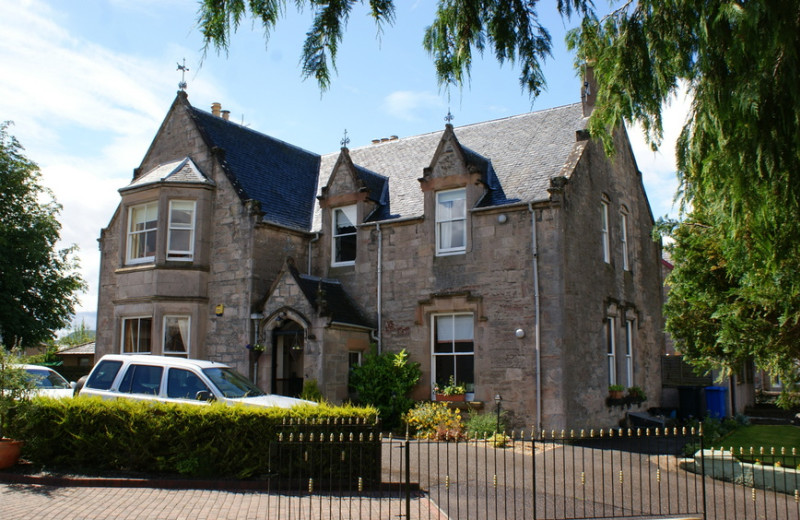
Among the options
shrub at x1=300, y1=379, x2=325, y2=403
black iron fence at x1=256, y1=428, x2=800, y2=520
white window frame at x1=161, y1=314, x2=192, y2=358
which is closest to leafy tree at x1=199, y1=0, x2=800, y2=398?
black iron fence at x1=256, y1=428, x2=800, y2=520

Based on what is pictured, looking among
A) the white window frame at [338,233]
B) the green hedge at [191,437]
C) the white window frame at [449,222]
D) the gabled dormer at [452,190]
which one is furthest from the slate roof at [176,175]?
the green hedge at [191,437]

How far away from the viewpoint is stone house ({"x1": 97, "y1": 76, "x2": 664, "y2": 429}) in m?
17.8

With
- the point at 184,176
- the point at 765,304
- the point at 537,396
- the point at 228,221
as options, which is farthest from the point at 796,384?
the point at 184,176

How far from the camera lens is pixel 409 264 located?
64.5 feet

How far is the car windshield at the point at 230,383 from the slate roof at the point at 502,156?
26.2 ft

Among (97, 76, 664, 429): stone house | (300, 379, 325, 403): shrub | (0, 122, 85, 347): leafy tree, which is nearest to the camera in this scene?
(300, 379, 325, 403): shrub

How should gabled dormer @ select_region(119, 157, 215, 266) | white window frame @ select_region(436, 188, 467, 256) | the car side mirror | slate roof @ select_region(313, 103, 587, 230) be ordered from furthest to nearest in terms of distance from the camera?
gabled dormer @ select_region(119, 157, 215, 266) < white window frame @ select_region(436, 188, 467, 256) < slate roof @ select_region(313, 103, 587, 230) < the car side mirror

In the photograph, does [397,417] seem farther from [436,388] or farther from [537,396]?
[537,396]

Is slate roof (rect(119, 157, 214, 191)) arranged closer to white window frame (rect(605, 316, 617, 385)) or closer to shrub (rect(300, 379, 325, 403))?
shrub (rect(300, 379, 325, 403))

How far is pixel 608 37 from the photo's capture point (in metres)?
7.57

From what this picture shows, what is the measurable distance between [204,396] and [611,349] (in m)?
12.7

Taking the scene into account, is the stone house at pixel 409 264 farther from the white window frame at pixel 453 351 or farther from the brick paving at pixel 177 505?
the brick paving at pixel 177 505

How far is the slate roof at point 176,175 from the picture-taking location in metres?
20.7

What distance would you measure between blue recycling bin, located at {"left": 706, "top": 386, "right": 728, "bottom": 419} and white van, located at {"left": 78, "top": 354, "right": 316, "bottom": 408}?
15092 mm
